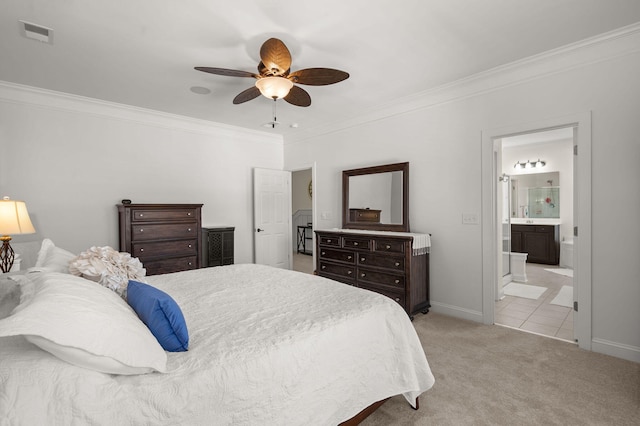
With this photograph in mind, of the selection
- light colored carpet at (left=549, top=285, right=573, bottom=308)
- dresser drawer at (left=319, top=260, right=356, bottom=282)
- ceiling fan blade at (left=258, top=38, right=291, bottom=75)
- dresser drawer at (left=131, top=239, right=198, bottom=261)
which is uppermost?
ceiling fan blade at (left=258, top=38, right=291, bottom=75)

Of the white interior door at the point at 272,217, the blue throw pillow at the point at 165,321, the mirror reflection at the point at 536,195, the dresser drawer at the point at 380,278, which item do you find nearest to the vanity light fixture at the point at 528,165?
the mirror reflection at the point at 536,195

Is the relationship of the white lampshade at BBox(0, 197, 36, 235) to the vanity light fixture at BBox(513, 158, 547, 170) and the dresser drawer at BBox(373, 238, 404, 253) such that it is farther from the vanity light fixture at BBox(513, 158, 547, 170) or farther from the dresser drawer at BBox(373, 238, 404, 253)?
the vanity light fixture at BBox(513, 158, 547, 170)

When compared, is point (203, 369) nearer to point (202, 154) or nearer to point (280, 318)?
point (280, 318)

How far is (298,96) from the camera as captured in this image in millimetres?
3023

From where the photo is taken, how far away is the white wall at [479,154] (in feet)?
8.54

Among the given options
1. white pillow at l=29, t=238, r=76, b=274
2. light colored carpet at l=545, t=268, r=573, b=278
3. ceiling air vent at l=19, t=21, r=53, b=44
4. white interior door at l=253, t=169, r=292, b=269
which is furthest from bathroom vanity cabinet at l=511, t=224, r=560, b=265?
ceiling air vent at l=19, t=21, r=53, b=44

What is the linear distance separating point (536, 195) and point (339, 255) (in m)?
5.61

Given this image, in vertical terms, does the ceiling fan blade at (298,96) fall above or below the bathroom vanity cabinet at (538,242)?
above

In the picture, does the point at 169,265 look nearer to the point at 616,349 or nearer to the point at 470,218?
the point at 470,218

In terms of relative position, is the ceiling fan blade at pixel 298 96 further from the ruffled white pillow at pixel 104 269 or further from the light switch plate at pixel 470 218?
the light switch plate at pixel 470 218

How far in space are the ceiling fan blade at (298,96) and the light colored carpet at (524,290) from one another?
4.03m

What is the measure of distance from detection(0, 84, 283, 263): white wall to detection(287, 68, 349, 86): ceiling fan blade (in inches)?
115

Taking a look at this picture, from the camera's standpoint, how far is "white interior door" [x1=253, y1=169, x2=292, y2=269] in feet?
18.3

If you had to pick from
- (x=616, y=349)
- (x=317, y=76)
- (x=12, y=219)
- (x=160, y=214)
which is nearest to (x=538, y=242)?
(x=616, y=349)
